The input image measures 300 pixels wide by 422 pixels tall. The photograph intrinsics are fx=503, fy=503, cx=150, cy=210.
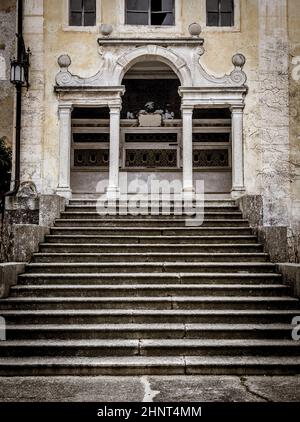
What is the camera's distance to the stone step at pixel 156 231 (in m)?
8.97

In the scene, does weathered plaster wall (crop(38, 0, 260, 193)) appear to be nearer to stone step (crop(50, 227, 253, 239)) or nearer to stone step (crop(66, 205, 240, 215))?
stone step (crop(66, 205, 240, 215))

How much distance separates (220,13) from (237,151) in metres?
3.43

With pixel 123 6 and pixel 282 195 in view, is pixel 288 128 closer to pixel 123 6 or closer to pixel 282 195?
pixel 282 195

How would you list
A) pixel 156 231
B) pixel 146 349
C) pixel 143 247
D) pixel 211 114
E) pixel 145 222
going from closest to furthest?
1. pixel 146 349
2. pixel 143 247
3. pixel 156 231
4. pixel 145 222
5. pixel 211 114

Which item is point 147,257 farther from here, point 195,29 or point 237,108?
point 195,29

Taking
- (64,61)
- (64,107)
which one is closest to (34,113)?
(64,107)

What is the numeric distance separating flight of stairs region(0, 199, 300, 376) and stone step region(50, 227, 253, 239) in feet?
0.06

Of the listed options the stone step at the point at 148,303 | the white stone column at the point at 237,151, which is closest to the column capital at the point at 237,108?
the white stone column at the point at 237,151

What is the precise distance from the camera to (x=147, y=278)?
293 inches

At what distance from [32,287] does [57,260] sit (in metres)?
1.03

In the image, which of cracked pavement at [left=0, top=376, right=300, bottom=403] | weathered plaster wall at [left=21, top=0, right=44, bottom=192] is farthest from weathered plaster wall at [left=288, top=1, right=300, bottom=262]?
cracked pavement at [left=0, top=376, right=300, bottom=403]

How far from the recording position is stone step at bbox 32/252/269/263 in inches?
317

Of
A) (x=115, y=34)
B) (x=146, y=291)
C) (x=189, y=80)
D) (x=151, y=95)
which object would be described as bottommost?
(x=146, y=291)
